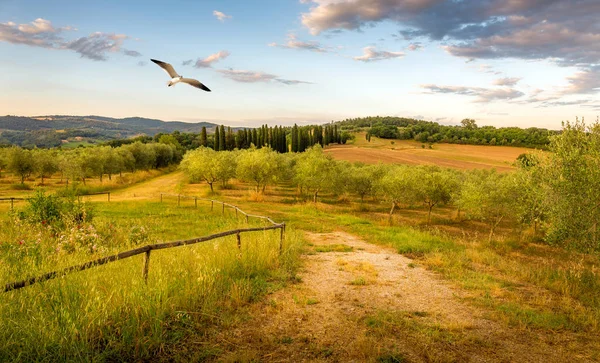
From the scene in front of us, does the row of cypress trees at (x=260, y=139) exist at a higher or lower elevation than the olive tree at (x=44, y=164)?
higher

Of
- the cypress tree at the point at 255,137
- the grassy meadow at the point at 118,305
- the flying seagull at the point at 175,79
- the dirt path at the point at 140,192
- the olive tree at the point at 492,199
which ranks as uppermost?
the cypress tree at the point at 255,137

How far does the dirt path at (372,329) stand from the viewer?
21.1 feet

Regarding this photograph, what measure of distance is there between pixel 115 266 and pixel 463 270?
42.7 ft

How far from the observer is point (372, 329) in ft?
24.5

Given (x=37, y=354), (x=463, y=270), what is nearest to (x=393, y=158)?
(x=463, y=270)

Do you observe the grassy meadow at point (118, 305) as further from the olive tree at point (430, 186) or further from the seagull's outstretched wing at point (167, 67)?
the olive tree at point (430, 186)

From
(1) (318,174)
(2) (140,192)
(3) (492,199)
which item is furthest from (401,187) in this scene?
(2) (140,192)

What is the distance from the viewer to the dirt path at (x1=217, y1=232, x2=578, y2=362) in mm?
6441

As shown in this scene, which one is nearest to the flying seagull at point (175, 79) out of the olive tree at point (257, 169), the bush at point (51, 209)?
the bush at point (51, 209)

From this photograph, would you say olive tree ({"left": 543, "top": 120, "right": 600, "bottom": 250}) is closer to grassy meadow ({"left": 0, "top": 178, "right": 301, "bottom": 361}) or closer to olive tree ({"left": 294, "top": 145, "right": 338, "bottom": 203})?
grassy meadow ({"left": 0, "top": 178, "right": 301, "bottom": 361})

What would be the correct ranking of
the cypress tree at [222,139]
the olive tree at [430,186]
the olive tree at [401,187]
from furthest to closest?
the cypress tree at [222,139] < the olive tree at [401,187] < the olive tree at [430,186]

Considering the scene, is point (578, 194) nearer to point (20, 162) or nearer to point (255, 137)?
point (20, 162)

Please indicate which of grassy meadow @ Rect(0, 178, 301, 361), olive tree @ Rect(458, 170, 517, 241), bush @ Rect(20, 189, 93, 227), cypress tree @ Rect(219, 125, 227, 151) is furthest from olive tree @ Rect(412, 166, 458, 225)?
cypress tree @ Rect(219, 125, 227, 151)

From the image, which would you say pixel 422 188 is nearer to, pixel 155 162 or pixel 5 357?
pixel 5 357
